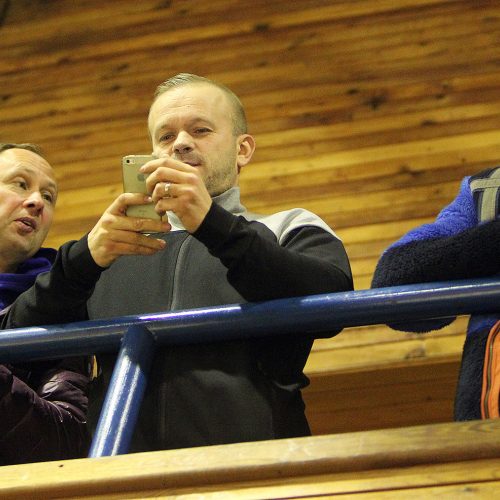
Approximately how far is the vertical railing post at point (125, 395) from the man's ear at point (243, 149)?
52 cm

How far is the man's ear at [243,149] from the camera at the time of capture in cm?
176

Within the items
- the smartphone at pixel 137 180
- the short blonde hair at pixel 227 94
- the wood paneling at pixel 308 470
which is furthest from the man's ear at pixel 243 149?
the wood paneling at pixel 308 470

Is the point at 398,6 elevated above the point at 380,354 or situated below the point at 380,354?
above

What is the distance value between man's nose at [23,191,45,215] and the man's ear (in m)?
0.51

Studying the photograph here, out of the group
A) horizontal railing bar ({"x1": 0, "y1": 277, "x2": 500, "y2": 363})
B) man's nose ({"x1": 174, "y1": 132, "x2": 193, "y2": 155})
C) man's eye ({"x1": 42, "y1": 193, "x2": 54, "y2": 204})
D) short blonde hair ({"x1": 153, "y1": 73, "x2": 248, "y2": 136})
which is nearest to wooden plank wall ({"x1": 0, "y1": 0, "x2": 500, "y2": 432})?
man's eye ({"x1": 42, "y1": 193, "x2": 54, "y2": 204})

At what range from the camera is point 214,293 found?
1450mm

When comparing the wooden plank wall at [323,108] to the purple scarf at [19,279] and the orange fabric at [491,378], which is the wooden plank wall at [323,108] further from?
the orange fabric at [491,378]

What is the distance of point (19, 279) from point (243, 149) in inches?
20.7

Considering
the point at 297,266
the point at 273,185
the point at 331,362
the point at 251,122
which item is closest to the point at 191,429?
the point at 297,266

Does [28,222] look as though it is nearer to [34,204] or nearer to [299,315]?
[34,204]

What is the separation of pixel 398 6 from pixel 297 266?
2.46 meters

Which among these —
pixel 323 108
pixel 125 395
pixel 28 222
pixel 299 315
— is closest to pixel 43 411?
pixel 125 395

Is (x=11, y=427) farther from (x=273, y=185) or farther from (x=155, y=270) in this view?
(x=273, y=185)

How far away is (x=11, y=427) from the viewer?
147 cm
